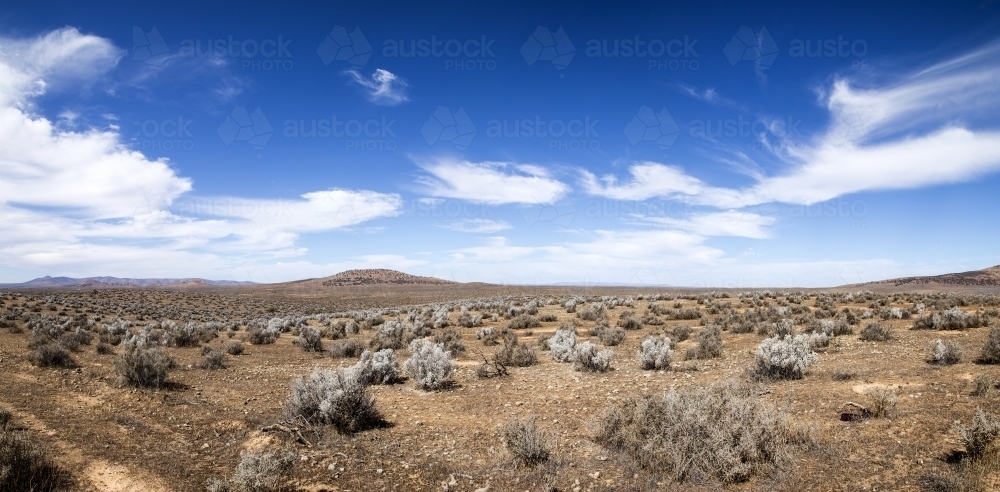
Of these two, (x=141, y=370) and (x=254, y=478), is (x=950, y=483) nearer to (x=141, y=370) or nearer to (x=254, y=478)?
(x=254, y=478)

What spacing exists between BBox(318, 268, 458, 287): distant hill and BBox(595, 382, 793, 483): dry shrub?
126474 mm

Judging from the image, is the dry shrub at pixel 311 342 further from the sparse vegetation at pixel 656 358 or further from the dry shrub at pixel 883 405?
the dry shrub at pixel 883 405

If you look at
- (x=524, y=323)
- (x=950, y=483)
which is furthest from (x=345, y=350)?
(x=950, y=483)


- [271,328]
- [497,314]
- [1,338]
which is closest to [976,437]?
[271,328]

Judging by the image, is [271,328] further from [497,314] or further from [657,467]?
[657,467]

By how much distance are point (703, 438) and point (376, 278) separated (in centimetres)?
14039

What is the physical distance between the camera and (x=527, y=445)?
655 centimetres

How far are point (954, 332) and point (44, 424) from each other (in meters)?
23.7

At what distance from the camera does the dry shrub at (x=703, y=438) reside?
5852mm

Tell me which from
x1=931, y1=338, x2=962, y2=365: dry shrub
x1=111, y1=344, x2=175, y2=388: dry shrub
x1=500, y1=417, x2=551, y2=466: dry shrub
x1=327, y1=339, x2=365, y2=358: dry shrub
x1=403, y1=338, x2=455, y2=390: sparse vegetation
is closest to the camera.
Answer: x1=500, y1=417, x2=551, y2=466: dry shrub

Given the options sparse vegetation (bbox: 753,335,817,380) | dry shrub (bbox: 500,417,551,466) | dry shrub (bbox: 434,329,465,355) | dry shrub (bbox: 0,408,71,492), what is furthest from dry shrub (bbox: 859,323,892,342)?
dry shrub (bbox: 0,408,71,492)

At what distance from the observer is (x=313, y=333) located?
18.6 m

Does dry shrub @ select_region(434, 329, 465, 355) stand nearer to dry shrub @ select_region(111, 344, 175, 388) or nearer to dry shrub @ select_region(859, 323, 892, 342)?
dry shrub @ select_region(111, 344, 175, 388)

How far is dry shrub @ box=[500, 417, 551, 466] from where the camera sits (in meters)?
6.52
